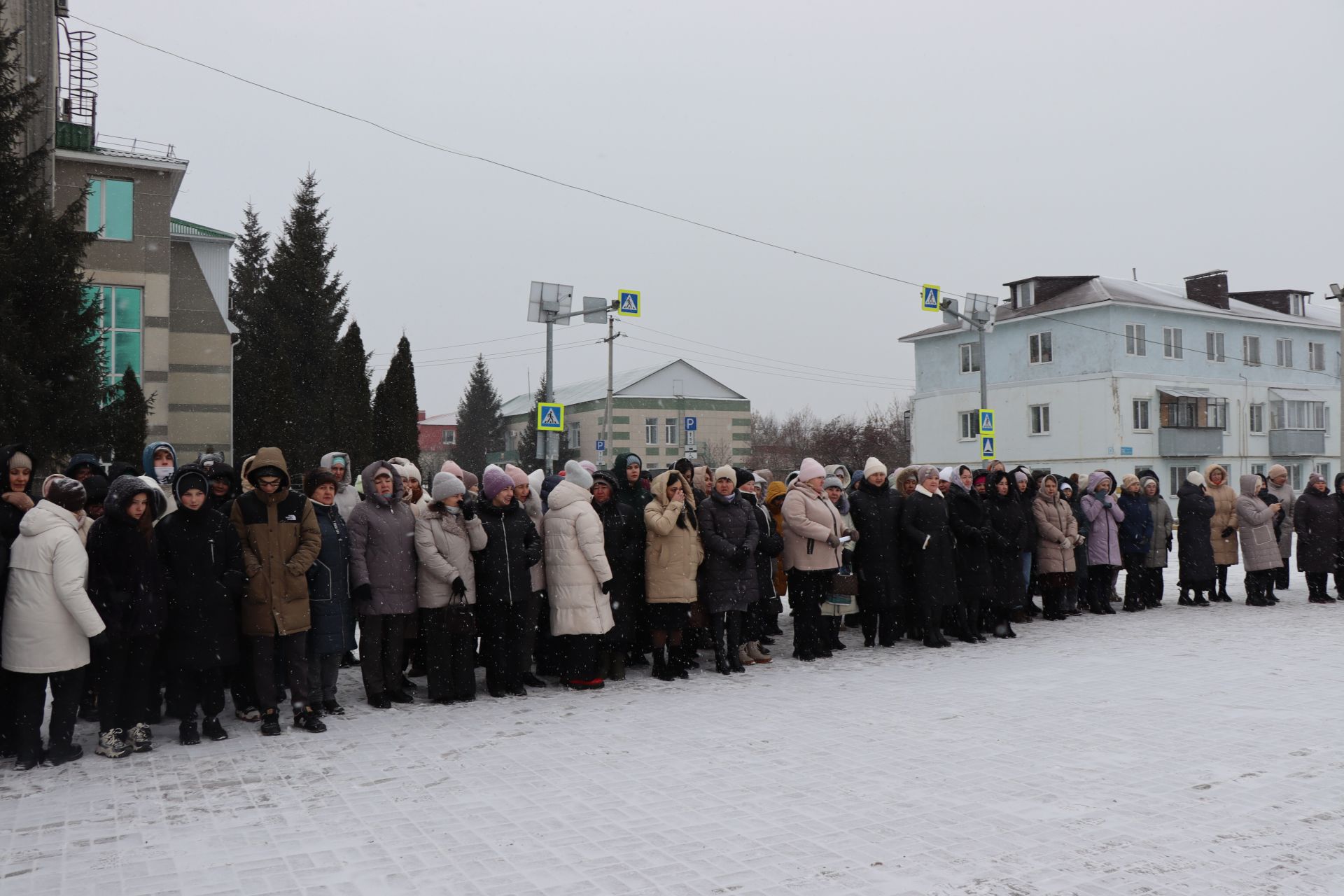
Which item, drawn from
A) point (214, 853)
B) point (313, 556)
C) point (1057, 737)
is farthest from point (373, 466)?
point (1057, 737)

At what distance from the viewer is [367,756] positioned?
6625mm

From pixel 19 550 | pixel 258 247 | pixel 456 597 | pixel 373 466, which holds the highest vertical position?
pixel 258 247

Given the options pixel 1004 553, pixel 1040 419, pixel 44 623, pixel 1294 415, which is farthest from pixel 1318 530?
pixel 1294 415

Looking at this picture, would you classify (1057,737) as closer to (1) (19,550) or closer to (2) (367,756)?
(2) (367,756)

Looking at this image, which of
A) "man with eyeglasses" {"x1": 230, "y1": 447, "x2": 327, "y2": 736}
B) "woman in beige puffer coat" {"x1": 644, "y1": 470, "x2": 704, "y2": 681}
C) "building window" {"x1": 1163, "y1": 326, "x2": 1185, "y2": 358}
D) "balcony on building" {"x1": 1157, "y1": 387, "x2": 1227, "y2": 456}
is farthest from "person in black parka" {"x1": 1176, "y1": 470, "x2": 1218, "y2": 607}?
"building window" {"x1": 1163, "y1": 326, "x2": 1185, "y2": 358}

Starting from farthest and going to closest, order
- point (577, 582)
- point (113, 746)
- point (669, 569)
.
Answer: point (669, 569)
point (577, 582)
point (113, 746)

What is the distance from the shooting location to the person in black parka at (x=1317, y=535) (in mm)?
14570

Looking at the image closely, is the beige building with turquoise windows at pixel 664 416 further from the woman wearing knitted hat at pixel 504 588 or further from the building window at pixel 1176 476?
the woman wearing knitted hat at pixel 504 588

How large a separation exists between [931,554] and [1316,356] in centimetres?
4811

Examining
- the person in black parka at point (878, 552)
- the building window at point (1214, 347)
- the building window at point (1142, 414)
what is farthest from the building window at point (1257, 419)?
the person in black parka at point (878, 552)

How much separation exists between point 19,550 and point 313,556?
5.90 feet

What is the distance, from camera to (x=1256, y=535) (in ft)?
47.5

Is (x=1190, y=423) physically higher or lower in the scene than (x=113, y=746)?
higher

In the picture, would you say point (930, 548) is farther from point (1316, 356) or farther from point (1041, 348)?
point (1316, 356)
